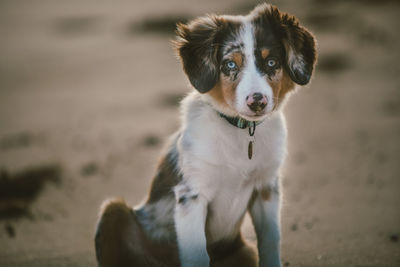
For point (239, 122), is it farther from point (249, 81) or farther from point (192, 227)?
point (192, 227)

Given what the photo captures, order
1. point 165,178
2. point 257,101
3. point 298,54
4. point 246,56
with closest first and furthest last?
point 257,101, point 246,56, point 298,54, point 165,178

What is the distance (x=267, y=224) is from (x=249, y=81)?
104 centimetres

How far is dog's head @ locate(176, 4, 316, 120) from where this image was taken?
331 centimetres

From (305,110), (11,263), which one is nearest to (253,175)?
(11,263)

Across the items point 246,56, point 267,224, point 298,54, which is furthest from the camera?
point 267,224

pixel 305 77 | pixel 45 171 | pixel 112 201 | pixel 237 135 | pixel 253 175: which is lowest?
pixel 45 171

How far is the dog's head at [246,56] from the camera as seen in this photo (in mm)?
3311

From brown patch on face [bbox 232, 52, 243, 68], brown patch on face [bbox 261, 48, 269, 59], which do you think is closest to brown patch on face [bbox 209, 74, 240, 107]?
brown patch on face [bbox 232, 52, 243, 68]

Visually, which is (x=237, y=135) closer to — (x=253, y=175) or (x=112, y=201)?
(x=253, y=175)

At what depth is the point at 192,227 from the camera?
3.38 m

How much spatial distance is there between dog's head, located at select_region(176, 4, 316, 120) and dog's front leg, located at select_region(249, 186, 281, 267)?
655 mm

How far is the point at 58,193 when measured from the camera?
5605mm

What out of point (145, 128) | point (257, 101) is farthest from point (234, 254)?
point (145, 128)

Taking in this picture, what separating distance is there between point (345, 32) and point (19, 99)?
285 inches
